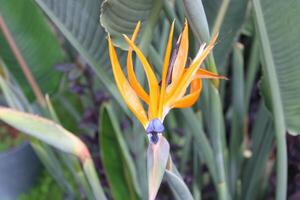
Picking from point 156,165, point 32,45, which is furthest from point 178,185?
point 32,45

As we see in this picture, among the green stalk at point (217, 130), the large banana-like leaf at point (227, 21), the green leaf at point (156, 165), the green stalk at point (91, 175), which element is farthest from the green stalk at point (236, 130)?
the green leaf at point (156, 165)

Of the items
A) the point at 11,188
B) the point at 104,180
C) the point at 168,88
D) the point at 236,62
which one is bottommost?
the point at 11,188

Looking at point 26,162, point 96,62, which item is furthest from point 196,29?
point 26,162

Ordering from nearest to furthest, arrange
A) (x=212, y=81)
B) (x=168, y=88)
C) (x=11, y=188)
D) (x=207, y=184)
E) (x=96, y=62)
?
(x=168, y=88) < (x=212, y=81) < (x=96, y=62) < (x=207, y=184) < (x=11, y=188)

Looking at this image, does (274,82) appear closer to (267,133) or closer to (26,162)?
(267,133)

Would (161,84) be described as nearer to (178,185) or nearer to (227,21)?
(178,185)

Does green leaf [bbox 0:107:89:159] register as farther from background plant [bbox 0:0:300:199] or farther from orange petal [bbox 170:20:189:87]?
orange petal [bbox 170:20:189:87]

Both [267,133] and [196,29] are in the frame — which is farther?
[267,133]
